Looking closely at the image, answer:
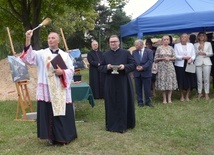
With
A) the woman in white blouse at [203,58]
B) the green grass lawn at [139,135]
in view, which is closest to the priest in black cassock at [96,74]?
the green grass lawn at [139,135]

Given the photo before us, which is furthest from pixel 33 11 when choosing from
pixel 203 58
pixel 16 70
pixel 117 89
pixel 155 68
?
pixel 117 89

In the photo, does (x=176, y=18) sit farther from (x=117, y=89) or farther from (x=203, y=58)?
(x=117, y=89)

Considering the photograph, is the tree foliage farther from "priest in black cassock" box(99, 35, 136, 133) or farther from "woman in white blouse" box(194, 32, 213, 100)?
"priest in black cassock" box(99, 35, 136, 133)

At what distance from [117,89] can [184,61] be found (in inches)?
132

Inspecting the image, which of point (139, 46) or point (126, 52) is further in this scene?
point (139, 46)

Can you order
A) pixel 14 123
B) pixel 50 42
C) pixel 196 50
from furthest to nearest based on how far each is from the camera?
pixel 196 50
pixel 14 123
pixel 50 42

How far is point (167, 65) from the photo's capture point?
850 centimetres

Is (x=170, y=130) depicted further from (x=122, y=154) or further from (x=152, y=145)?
(x=122, y=154)

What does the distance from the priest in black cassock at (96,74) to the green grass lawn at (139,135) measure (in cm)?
201

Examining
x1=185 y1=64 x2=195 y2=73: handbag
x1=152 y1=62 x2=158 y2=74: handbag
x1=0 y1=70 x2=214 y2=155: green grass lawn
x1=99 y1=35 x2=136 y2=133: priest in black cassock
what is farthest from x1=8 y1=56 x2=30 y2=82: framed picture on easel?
x1=185 y1=64 x2=195 y2=73: handbag

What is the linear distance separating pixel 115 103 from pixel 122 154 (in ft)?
4.45

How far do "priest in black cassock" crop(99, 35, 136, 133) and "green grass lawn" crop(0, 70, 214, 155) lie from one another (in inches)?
9.0

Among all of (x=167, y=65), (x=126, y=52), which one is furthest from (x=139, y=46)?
(x=126, y=52)

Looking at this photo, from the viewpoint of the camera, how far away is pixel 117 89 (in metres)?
5.96
